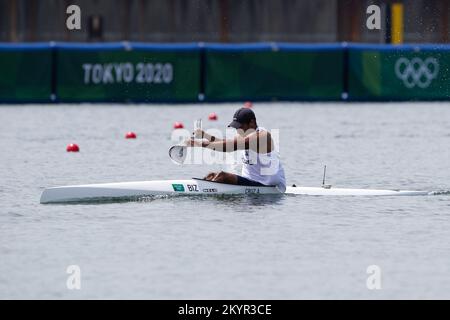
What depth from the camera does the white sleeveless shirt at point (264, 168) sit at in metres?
18.9

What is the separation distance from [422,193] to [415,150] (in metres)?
7.67

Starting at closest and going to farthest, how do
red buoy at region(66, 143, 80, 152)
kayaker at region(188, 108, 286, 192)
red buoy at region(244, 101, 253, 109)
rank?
kayaker at region(188, 108, 286, 192) → red buoy at region(66, 143, 80, 152) → red buoy at region(244, 101, 253, 109)

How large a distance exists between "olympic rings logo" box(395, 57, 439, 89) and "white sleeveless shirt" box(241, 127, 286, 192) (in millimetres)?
20407

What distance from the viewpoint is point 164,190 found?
18844mm

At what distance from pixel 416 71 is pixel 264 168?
20865 millimetres

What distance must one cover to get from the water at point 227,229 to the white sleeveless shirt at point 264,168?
0.27m

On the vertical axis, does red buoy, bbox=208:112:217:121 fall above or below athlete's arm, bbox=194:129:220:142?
below

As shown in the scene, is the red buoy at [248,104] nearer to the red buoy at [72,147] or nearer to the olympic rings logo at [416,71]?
the olympic rings logo at [416,71]

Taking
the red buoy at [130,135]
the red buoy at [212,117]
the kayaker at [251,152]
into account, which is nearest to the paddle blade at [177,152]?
the kayaker at [251,152]

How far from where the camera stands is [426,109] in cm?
3716

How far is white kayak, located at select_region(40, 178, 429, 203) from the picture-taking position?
18.5m

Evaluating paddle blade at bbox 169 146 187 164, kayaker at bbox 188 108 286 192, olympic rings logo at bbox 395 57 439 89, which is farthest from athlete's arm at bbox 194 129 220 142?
olympic rings logo at bbox 395 57 439 89

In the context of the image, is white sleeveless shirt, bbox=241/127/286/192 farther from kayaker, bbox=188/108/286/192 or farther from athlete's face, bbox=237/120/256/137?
athlete's face, bbox=237/120/256/137
